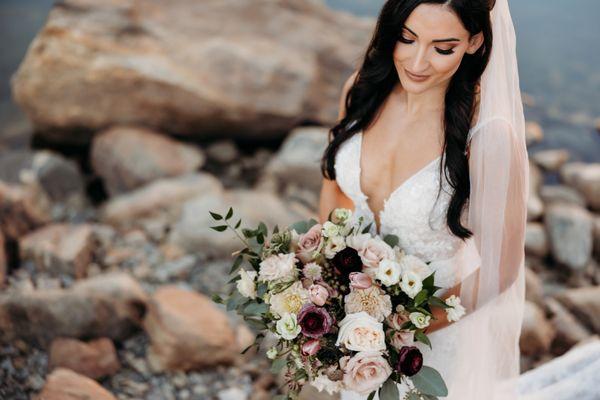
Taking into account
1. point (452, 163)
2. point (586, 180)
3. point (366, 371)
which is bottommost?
point (586, 180)

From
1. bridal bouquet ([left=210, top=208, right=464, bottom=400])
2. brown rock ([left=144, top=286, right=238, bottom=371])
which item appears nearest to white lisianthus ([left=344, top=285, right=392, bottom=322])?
bridal bouquet ([left=210, top=208, right=464, bottom=400])

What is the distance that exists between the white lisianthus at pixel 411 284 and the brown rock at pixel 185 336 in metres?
1.75

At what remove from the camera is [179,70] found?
4.78 m

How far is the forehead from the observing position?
1.76m

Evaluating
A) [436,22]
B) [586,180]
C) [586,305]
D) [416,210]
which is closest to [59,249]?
[416,210]

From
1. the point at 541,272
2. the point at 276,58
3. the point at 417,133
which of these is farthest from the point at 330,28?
Result: the point at 417,133

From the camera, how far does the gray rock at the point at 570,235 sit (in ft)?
14.6

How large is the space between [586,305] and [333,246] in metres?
2.74

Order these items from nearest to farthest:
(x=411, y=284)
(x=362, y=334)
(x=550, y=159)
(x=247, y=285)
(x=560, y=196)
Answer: (x=362, y=334)
(x=411, y=284)
(x=247, y=285)
(x=560, y=196)
(x=550, y=159)

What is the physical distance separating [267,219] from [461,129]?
2.28 meters

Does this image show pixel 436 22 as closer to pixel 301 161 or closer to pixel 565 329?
pixel 565 329

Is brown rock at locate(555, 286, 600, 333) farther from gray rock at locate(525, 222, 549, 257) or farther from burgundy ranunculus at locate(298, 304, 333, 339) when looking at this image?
burgundy ranunculus at locate(298, 304, 333, 339)

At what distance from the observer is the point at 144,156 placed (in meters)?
4.72

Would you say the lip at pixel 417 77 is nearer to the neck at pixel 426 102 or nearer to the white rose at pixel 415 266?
the neck at pixel 426 102
